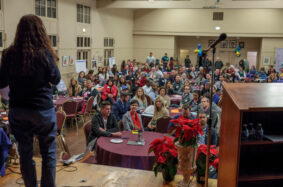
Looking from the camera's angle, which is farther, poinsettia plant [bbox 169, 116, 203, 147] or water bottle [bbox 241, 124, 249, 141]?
poinsettia plant [bbox 169, 116, 203, 147]

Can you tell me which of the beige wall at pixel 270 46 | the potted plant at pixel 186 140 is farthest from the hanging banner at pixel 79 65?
the beige wall at pixel 270 46

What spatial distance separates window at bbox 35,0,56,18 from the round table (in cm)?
796

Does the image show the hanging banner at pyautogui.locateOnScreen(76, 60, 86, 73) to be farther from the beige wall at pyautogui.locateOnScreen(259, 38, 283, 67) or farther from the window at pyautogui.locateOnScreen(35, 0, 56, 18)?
the beige wall at pyautogui.locateOnScreen(259, 38, 283, 67)

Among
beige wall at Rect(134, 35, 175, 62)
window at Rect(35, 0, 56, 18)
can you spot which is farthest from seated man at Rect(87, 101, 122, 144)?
beige wall at Rect(134, 35, 175, 62)

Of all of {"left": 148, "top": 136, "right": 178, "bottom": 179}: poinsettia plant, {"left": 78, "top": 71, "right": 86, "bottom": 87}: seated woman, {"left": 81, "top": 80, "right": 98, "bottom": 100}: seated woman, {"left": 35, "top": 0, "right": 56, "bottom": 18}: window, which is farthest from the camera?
{"left": 78, "top": 71, "right": 86, "bottom": 87}: seated woman

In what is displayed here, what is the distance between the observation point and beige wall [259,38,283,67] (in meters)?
20.4

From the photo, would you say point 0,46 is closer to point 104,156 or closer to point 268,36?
point 104,156

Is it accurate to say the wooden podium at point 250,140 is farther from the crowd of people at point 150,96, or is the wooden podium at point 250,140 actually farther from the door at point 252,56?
the door at point 252,56

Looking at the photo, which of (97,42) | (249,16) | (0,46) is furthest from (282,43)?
(0,46)

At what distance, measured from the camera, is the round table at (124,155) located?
4016 millimetres

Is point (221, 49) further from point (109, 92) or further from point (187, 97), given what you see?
point (187, 97)

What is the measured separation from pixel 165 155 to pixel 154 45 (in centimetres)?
1890

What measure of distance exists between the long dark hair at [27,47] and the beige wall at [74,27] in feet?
25.6

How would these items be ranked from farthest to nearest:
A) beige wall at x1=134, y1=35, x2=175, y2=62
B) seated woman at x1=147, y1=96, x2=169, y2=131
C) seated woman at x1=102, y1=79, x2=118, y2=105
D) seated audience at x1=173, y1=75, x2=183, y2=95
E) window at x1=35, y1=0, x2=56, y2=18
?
1. beige wall at x1=134, y1=35, x2=175, y2=62
2. window at x1=35, y1=0, x2=56, y2=18
3. seated audience at x1=173, y1=75, x2=183, y2=95
4. seated woman at x1=102, y1=79, x2=118, y2=105
5. seated woman at x1=147, y1=96, x2=169, y2=131
